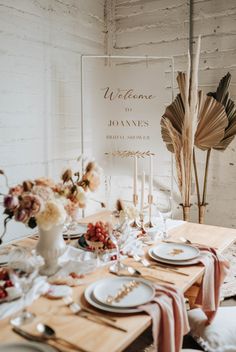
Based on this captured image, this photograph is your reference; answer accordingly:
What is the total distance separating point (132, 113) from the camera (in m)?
3.47

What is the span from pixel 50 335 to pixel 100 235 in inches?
27.1

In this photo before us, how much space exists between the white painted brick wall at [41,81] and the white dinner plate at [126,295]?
1968mm

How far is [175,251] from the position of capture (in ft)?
6.07

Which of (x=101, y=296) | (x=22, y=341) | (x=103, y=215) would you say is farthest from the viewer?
(x=103, y=215)

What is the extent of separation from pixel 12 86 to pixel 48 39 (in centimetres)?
62

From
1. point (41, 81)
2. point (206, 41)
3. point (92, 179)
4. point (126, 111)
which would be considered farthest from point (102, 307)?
point (206, 41)

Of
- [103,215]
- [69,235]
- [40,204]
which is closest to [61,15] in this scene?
[103,215]

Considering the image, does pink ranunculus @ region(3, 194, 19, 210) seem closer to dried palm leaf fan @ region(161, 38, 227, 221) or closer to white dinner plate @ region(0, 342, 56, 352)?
white dinner plate @ region(0, 342, 56, 352)

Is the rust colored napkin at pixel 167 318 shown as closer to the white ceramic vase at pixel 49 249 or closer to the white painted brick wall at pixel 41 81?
the white ceramic vase at pixel 49 249

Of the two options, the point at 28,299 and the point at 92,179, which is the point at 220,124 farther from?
the point at 28,299

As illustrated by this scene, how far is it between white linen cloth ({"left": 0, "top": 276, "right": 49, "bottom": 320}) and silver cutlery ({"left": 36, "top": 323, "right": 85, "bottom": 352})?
125mm

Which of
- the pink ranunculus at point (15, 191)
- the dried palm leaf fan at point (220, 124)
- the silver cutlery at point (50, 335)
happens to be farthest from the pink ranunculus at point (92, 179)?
the dried palm leaf fan at point (220, 124)

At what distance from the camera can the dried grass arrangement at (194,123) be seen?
317 centimetres

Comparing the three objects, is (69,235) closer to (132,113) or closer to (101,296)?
(101,296)
